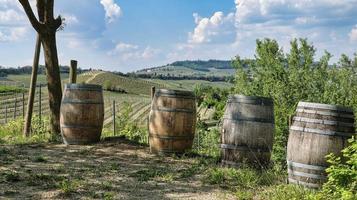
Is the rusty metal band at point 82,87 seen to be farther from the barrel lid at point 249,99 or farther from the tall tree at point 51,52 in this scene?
the barrel lid at point 249,99

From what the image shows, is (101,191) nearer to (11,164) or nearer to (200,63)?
(11,164)

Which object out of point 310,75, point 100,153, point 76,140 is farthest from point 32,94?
point 310,75

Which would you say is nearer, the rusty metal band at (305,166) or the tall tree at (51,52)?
the rusty metal band at (305,166)

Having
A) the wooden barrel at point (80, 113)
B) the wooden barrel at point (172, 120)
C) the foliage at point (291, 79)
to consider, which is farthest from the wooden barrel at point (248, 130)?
the foliage at point (291, 79)

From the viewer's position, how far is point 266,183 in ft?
21.2

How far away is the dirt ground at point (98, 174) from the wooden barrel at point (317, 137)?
38.6 inches

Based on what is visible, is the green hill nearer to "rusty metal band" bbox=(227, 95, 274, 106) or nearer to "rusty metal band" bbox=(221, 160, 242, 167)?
"rusty metal band" bbox=(221, 160, 242, 167)

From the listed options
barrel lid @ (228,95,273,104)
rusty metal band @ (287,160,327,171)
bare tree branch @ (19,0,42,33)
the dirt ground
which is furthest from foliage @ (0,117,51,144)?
rusty metal band @ (287,160,327,171)

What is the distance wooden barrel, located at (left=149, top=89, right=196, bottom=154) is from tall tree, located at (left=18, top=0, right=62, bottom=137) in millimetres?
3317

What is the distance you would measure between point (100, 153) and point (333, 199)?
521cm

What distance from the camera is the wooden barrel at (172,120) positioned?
8836 mm

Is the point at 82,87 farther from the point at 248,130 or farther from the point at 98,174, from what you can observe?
the point at 248,130

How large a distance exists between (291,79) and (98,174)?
62.8ft

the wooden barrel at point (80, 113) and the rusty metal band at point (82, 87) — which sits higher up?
the rusty metal band at point (82, 87)
